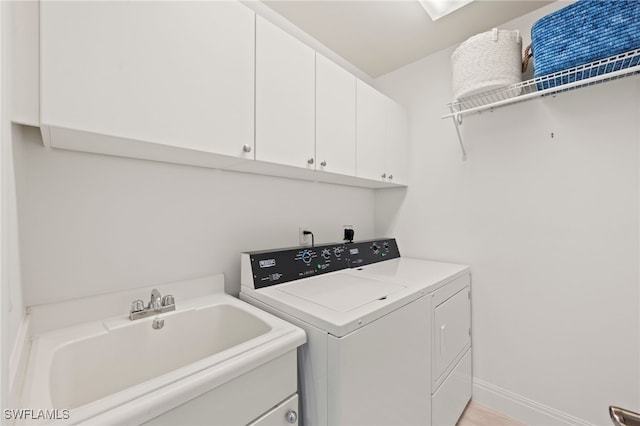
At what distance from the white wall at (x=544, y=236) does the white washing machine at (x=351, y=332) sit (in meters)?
0.55

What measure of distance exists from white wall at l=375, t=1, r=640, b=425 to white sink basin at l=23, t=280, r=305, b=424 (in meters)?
1.66

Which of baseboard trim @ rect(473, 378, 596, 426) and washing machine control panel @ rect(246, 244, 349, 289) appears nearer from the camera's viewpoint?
washing machine control panel @ rect(246, 244, 349, 289)

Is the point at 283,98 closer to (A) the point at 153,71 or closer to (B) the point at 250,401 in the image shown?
(A) the point at 153,71

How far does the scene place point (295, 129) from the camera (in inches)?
57.2

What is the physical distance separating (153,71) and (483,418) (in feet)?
8.89

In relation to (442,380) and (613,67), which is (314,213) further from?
(613,67)

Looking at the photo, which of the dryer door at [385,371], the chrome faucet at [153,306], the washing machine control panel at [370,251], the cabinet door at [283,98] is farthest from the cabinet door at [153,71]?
the washing machine control panel at [370,251]

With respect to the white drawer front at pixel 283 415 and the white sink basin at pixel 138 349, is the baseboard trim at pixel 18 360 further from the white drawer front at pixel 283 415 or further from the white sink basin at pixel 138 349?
the white drawer front at pixel 283 415

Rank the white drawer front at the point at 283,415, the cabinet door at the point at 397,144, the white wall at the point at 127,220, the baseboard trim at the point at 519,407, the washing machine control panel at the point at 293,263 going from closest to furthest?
the white drawer front at the point at 283,415 → the white wall at the point at 127,220 → the washing machine control panel at the point at 293,263 → the baseboard trim at the point at 519,407 → the cabinet door at the point at 397,144

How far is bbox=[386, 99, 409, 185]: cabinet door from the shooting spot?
2.18 meters

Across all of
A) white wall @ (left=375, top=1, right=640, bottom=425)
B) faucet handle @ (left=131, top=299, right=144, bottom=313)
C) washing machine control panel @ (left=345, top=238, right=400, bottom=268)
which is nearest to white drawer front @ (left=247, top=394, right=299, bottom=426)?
faucet handle @ (left=131, top=299, right=144, bottom=313)

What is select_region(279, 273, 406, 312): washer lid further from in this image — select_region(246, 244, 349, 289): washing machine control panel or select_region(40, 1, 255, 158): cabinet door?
select_region(40, 1, 255, 158): cabinet door

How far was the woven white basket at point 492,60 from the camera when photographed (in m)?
1.61

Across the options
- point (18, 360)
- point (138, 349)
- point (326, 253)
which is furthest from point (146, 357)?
point (326, 253)
